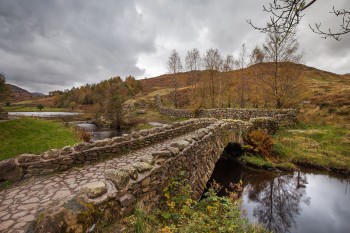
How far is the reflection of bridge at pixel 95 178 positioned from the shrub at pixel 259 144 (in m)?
3.90

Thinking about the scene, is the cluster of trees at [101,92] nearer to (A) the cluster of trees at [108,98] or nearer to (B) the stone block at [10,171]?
(A) the cluster of trees at [108,98]

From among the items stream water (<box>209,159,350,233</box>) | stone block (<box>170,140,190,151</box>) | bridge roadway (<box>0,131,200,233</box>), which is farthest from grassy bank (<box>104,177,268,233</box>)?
stream water (<box>209,159,350,233</box>)

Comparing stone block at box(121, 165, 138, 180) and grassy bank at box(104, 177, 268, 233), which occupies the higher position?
stone block at box(121, 165, 138, 180)

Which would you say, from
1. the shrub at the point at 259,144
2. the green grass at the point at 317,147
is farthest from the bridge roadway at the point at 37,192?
the green grass at the point at 317,147

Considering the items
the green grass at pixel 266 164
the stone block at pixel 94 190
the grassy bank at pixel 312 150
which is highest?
the stone block at pixel 94 190

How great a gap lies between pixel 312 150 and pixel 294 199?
5.83m

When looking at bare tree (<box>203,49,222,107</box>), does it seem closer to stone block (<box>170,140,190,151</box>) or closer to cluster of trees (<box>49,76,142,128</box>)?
cluster of trees (<box>49,76,142,128</box>)

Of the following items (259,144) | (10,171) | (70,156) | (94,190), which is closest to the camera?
(94,190)

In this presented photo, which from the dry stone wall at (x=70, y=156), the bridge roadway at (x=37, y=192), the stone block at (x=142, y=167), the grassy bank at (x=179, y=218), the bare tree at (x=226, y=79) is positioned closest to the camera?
the grassy bank at (x=179, y=218)

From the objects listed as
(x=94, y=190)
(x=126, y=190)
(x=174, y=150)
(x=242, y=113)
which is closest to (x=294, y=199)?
(x=174, y=150)

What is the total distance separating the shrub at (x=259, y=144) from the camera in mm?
13434

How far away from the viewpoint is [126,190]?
3.91 meters

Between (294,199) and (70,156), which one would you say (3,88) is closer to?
(70,156)

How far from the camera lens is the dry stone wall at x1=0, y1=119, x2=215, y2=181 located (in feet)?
20.5
